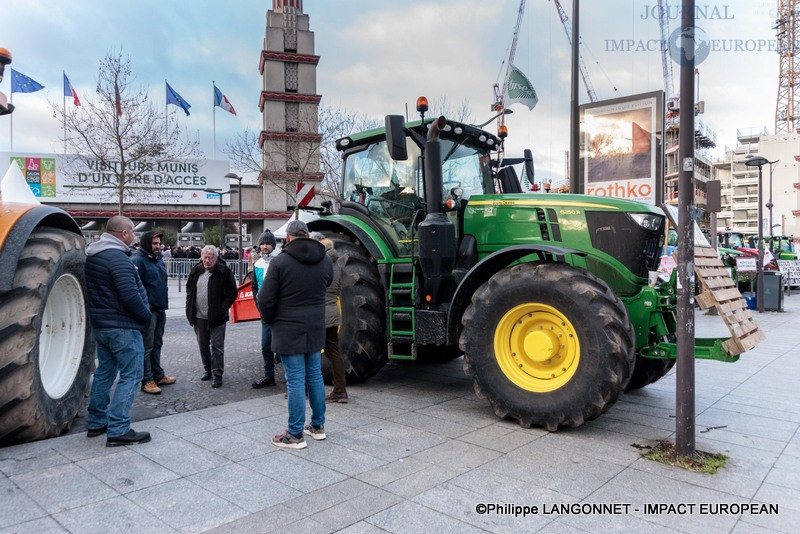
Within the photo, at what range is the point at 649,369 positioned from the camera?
20.0 ft

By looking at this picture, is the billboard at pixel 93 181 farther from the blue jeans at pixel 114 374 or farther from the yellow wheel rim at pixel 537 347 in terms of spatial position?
the yellow wheel rim at pixel 537 347

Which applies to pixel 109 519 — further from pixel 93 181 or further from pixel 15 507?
pixel 93 181

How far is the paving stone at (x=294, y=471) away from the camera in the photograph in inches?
151

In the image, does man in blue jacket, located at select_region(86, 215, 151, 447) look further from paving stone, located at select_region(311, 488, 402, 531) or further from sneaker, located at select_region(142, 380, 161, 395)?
paving stone, located at select_region(311, 488, 402, 531)

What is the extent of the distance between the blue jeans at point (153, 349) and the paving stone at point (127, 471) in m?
2.21

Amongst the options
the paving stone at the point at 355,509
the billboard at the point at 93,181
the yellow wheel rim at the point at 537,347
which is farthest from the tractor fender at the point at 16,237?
the billboard at the point at 93,181

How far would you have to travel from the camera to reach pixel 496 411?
5180 millimetres

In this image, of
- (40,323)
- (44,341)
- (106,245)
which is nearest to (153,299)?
(44,341)

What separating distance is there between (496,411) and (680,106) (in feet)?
9.89

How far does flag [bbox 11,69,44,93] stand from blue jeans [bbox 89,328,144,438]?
1001 inches

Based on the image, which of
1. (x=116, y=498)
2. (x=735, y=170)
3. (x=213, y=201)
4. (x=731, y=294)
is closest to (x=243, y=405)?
(x=116, y=498)

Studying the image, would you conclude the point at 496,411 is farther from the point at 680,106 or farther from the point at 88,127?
the point at 88,127

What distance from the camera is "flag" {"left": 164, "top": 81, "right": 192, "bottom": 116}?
3572 cm

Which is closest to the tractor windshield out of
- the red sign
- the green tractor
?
the green tractor
